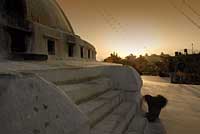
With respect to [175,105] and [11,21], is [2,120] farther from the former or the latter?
[175,105]

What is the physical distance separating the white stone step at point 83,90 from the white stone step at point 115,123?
41 cm

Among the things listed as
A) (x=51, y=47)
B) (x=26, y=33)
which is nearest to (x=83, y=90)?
(x=26, y=33)

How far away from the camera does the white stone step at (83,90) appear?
12.5 ft

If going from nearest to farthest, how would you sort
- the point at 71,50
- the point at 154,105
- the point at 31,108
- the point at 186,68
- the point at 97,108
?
the point at 31,108, the point at 97,108, the point at 154,105, the point at 71,50, the point at 186,68

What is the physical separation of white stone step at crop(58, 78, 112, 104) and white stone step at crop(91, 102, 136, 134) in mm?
409

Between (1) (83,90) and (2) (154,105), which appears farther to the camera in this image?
(2) (154,105)

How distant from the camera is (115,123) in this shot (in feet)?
13.8

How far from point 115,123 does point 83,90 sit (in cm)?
64

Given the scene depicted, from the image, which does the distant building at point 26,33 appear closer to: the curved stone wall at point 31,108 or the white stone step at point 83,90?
the white stone step at point 83,90

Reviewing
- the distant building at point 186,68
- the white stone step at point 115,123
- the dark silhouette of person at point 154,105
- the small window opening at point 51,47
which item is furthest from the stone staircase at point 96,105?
the distant building at point 186,68

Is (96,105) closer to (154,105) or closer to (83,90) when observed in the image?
(83,90)

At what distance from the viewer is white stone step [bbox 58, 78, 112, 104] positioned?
3.80 meters

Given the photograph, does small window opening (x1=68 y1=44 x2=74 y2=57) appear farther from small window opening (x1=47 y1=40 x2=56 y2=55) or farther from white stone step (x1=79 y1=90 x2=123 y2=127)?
white stone step (x1=79 y1=90 x2=123 y2=127)

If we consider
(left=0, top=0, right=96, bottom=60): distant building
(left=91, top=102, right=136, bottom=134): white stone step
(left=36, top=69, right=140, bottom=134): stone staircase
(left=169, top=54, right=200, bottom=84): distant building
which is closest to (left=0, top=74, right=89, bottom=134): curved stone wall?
(left=36, top=69, right=140, bottom=134): stone staircase
